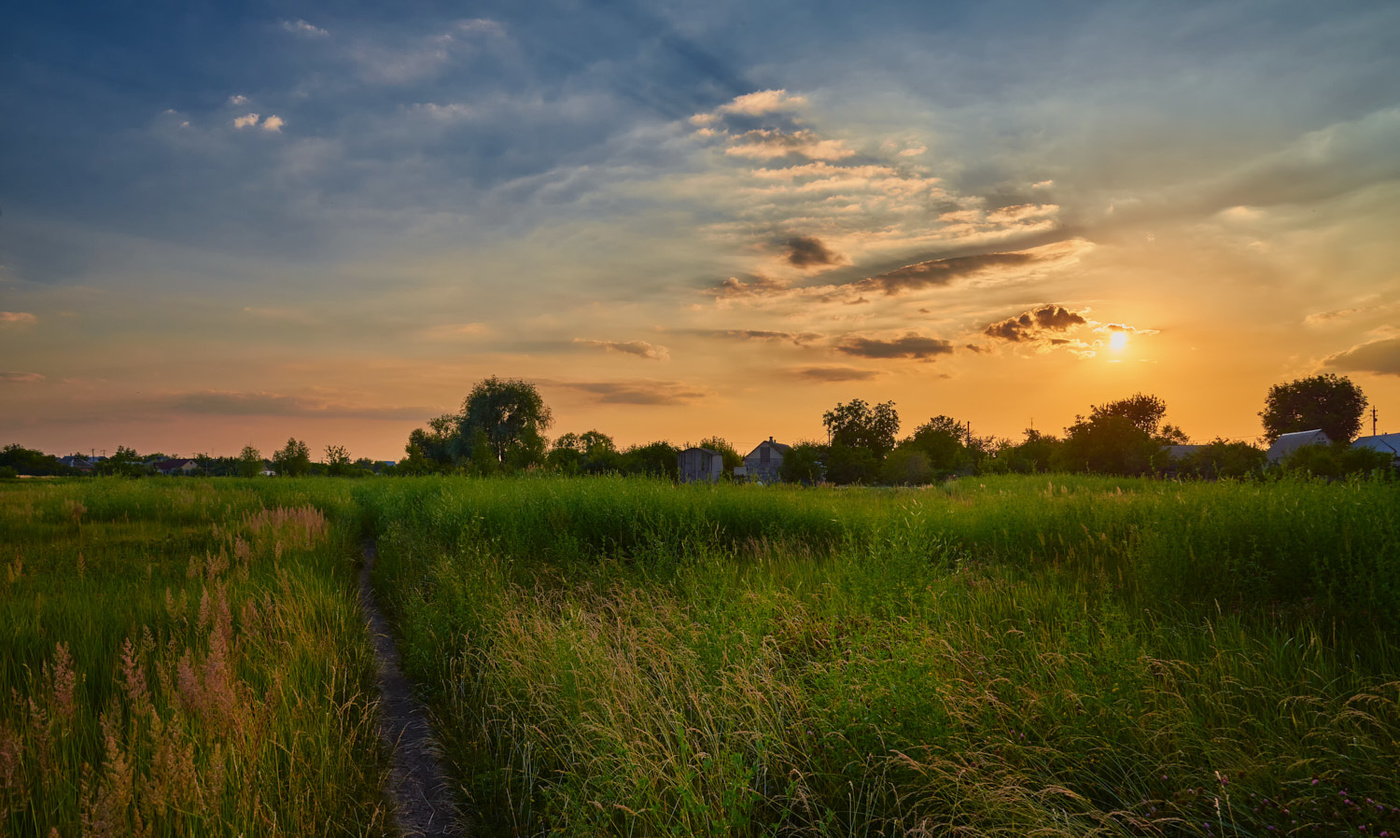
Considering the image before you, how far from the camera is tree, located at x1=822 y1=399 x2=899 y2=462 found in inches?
3044

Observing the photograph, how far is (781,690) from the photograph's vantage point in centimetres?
450

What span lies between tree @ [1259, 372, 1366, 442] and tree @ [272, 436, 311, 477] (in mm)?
102485

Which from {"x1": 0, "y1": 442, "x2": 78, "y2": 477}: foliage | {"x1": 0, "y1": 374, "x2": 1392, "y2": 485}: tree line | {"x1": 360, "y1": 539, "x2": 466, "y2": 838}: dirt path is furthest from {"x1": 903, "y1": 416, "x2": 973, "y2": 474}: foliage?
{"x1": 0, "y1": 442, "x2": 78, "y2": 477}: foliage

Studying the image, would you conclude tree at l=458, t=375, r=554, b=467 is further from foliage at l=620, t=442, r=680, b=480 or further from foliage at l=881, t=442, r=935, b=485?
foliage at l=881, t=442, r=935, b=485

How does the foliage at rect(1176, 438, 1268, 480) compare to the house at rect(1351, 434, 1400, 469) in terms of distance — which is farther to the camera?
the house at rect(1351, 434, 1400, 469)

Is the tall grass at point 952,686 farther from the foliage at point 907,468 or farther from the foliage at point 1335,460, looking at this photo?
the foliage at point 907,468

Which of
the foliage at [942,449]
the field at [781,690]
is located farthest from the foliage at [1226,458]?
the field at [781,690]

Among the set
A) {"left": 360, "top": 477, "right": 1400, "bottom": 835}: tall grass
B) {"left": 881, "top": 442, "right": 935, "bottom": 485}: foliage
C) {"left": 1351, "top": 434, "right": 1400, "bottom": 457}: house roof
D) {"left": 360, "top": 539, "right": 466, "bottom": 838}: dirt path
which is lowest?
{"left": 360, "top": 539, "right": 466, "bottom": 838}: dirt path

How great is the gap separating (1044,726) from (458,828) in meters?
3.85

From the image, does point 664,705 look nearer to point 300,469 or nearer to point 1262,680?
point 1262,680

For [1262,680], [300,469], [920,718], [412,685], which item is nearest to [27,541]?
[412,685]

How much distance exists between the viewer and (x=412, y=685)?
7.02m

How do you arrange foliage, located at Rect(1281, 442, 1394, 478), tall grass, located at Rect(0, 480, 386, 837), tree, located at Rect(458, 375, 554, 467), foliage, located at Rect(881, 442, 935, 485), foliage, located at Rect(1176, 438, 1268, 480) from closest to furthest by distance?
tall grass, located at Rect(0, 480, 386, 837)
foliage, located at Rect(1281, 442, 1394, 478)
foliage, located at Rect(1176, 438, 1268, 480)
foliage, located at Rect(881, 442, 935, 485)
tree, located at Rect(458, 375, 554, 467)

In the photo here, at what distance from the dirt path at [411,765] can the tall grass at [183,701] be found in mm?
220
